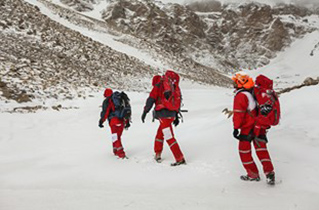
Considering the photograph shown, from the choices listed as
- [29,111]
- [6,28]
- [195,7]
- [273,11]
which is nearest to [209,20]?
[195,7]

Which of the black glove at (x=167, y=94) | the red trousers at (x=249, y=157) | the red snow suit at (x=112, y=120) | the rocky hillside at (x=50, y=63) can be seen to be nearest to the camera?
the red trousers at (x=249, y=157)

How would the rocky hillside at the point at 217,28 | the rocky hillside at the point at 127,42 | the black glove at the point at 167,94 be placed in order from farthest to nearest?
the rocky hillside at the point at 217,28, the rocky hillside at the point at 127,42, the black glove at the point at 167,94

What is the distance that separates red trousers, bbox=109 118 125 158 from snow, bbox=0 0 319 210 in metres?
0.22

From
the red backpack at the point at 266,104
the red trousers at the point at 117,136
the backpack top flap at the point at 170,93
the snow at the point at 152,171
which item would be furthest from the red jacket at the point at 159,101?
the red backpack at the point at 266,104

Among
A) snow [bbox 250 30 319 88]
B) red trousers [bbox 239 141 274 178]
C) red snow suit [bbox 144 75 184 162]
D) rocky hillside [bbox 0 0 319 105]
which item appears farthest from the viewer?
snow [bbox 250 30 319 88]

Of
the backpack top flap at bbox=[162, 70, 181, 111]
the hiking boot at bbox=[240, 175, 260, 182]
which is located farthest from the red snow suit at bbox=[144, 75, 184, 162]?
the hiking boot at bbox=[240, 175, 260, 182]

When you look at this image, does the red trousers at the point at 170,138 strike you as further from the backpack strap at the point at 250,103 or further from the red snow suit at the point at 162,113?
the backpack strap at the point at 250,103

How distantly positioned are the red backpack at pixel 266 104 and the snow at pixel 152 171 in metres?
0.93

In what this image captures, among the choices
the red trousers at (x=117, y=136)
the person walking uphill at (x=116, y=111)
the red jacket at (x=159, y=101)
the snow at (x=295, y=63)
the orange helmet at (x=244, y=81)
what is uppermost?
the snow at (x=295, y=63)

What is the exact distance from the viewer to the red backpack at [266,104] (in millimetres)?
3432

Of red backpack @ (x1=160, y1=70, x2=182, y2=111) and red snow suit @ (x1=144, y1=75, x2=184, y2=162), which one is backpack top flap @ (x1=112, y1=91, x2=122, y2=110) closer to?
red snow suit @ (x1=144, y1=75, x2=184, y2=162)

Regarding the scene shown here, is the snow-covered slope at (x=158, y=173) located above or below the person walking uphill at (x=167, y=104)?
below

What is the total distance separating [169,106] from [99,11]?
73.1m

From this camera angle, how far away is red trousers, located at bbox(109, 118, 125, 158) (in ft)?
17.6
